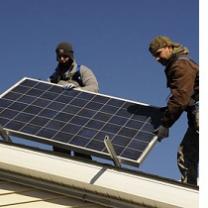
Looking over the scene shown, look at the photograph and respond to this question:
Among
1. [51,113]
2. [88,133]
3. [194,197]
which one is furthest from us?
[51,113]

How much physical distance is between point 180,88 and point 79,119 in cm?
126

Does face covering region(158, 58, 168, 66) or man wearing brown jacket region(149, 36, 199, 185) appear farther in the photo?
face covering region(158, 58, 168, 66)

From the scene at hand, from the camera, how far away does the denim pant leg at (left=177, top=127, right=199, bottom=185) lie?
5.84 m

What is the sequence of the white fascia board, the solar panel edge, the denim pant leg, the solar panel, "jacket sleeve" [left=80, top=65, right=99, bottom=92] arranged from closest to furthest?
the white fascia board
the solar panel edge
the solar panel
the denim pant leg
"jacket sleeve" [left=80, top=65, right=99, bottom=92]

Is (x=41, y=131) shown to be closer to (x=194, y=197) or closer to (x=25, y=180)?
(x=25, y=180)

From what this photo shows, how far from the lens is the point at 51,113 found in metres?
6.13

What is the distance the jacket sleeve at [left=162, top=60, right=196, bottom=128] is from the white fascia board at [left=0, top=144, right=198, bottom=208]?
2.85ft

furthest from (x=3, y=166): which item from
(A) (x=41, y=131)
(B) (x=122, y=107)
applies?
(B) (x=122, y=107)

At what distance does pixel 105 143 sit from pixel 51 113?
1297 millimetres

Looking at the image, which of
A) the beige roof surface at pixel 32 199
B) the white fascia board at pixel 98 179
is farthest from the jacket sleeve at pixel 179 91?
the beige roof surface at pixel 32 199

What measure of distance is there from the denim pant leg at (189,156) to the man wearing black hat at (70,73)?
168 cm

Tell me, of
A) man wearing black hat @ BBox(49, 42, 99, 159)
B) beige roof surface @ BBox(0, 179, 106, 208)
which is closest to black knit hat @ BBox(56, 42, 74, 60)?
man wearing black hat @ BBox(49, 42, 99, 159)

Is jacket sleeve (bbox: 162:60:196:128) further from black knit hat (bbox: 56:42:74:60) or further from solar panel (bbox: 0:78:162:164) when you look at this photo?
black knit hat (bbox: 56:42:74:60)

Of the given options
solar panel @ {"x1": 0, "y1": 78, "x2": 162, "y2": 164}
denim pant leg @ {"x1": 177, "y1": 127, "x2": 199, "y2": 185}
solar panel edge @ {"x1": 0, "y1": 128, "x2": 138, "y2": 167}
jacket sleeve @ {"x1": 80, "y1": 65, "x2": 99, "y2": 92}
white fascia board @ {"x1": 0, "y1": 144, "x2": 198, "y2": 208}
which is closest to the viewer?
white fascia board @ {"x1": 0, "y1": 144, "x2": 198, "y2": 208}
